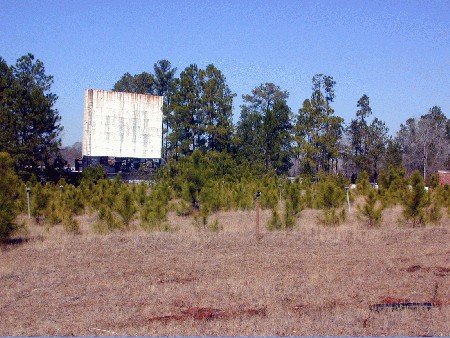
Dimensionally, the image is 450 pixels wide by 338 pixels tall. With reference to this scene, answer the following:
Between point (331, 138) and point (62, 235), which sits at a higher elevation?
point (331, 138)

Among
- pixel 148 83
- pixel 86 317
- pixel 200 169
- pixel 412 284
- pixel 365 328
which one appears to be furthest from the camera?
pixel 148 83

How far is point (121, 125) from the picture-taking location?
1513 inches

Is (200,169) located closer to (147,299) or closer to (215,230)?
(215,230)

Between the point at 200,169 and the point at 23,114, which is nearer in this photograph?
the point at 200,169

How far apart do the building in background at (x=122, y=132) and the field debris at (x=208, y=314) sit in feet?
105


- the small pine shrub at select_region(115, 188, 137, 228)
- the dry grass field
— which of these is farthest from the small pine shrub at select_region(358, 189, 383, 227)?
the small pine shrub at select_region(115, 188, 137, 228)

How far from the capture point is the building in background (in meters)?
37.6

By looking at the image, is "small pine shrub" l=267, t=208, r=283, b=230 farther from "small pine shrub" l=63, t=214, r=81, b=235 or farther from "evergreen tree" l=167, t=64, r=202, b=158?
"evergreen tree" l=167, t=64, r=202, b=158

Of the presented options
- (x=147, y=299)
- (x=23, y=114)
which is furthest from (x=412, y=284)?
(x=23, y=114)

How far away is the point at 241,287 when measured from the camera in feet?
26.1

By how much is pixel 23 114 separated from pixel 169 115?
44.1 feet

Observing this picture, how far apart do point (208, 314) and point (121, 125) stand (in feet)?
109

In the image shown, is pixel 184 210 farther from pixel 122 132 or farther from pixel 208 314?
pixel 122 132

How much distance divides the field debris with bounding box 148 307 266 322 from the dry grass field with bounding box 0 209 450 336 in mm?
13
